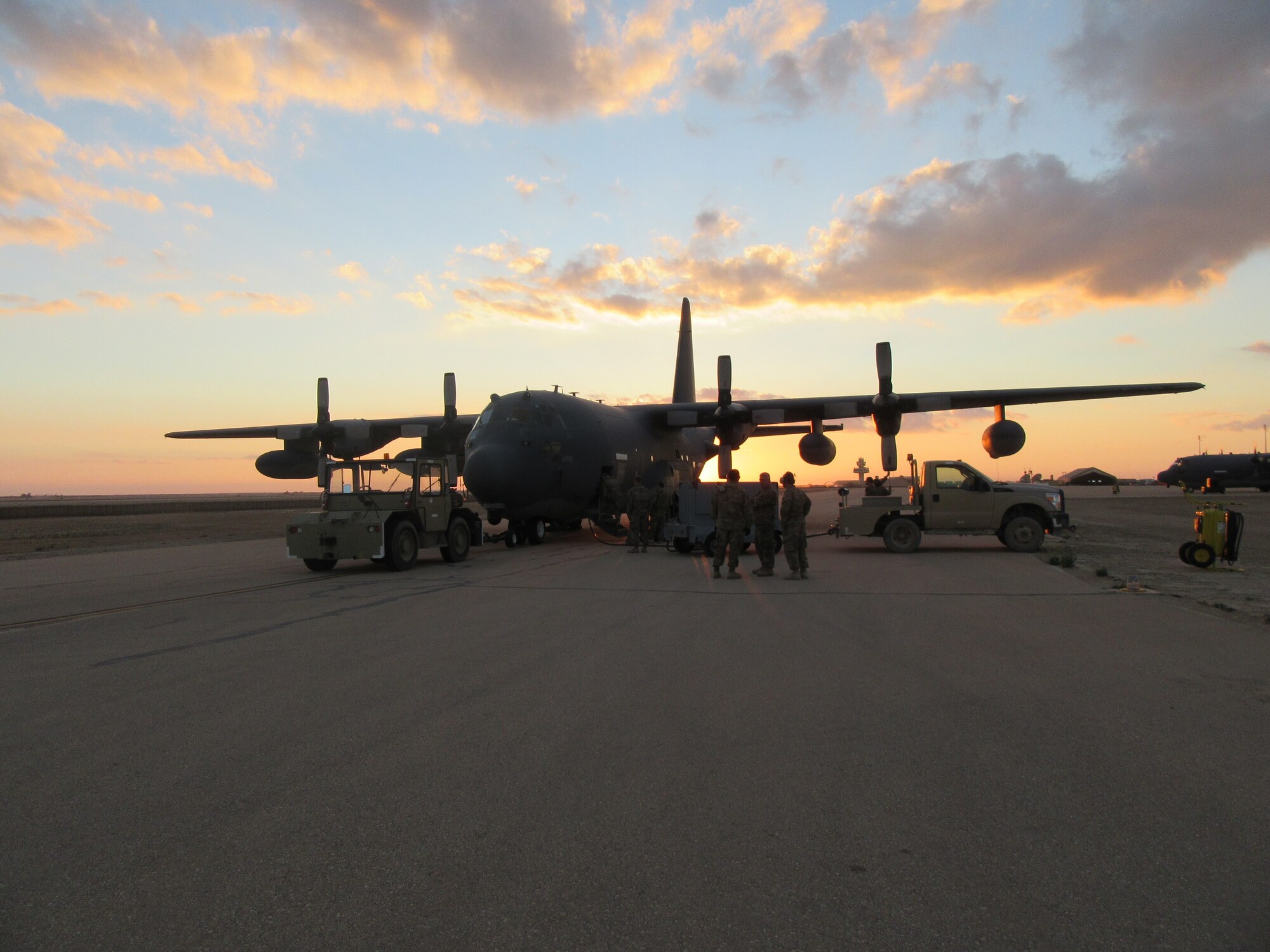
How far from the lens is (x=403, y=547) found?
47.6 feet

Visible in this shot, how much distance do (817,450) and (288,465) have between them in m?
16.9

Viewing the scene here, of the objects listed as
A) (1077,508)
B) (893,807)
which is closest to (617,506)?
(893,807)

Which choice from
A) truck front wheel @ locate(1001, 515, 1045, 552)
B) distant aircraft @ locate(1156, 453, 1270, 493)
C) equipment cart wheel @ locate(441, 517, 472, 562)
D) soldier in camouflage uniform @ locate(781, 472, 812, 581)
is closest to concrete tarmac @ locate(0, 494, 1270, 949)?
soldier in camouflage uniform @ locate(781, 472, 812, 581)

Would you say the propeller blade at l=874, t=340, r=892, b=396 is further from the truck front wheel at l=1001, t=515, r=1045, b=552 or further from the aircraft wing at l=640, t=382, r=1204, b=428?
the truck front wheel at l=1001, t=515, r=1045, b=552

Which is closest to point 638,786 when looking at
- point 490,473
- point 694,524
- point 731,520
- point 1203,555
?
point 731,520

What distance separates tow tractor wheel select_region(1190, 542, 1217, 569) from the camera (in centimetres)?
1353

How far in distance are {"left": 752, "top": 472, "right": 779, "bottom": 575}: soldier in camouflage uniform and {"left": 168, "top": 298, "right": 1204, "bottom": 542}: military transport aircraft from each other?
21.1 ft

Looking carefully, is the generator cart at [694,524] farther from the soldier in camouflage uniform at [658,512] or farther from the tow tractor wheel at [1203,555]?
the tow tractor wheel at [1203,555]

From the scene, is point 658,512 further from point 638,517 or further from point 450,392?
point 450,392

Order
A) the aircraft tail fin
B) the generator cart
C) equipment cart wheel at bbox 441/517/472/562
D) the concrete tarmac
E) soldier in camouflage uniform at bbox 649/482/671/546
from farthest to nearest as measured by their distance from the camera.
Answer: the aircraft tail fin
soldier in camouflage uniform at bbox 649/482/671/546
the generator cart
equipment cart wheel at bbox 441/517/472/562
the concrete tarmac

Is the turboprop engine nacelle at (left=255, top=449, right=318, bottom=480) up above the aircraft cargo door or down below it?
above

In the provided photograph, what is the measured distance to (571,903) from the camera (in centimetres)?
288

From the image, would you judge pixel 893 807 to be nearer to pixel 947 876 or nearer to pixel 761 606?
pixel 947 876

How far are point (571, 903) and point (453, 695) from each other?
302cm
